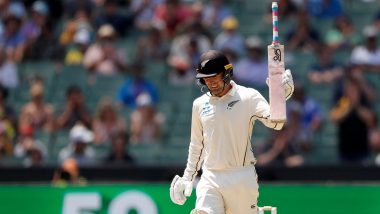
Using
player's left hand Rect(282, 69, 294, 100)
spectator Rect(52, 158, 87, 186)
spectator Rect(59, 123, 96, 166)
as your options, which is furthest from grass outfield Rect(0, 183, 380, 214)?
player's left hand Rect(282, 69, 294, 100)

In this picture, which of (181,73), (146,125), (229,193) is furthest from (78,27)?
(229,193)

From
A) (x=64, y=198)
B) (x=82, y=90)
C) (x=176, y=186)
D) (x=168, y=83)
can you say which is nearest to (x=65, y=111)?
(x=82, y=90)

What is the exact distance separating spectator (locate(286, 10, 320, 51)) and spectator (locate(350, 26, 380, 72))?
83 centimetres

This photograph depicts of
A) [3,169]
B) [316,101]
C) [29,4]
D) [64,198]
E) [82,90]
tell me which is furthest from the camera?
[29,4]

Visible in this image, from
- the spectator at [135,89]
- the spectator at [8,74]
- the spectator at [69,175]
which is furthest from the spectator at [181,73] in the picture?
the spectator at [69,175]

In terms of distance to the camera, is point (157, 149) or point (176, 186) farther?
point (157, 149)

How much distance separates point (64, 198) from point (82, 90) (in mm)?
4235

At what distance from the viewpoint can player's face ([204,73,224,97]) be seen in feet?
31.4

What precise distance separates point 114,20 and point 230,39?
7.80ft

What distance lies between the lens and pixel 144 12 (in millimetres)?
18859

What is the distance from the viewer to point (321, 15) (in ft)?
58.7

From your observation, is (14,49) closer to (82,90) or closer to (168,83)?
(82,90)

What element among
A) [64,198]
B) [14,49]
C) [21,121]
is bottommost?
[64,198]

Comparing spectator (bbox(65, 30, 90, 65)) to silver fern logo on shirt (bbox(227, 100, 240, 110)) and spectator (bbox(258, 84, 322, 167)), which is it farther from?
silver fern logo on shirt (bbox(227, 100, 240, 110))
